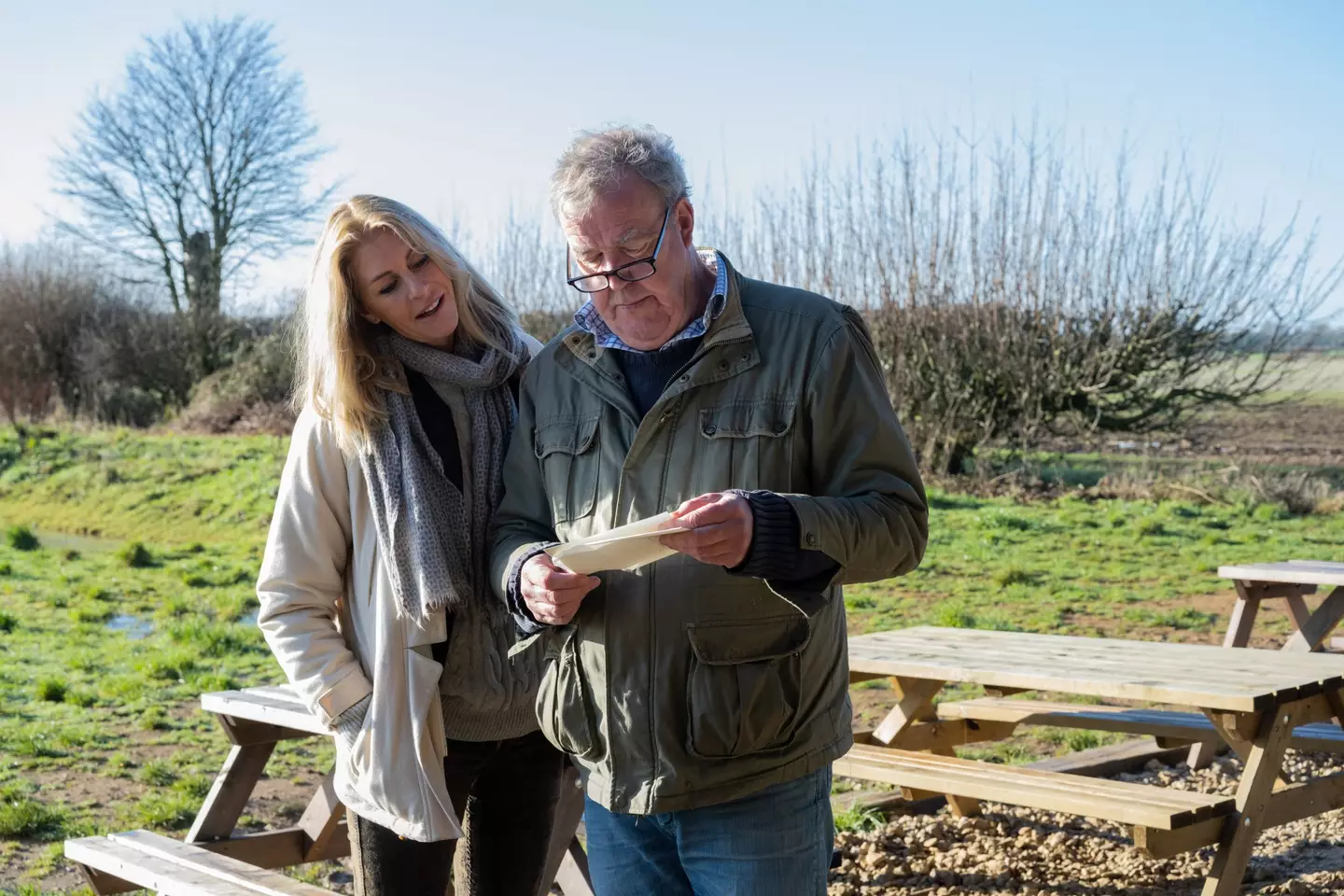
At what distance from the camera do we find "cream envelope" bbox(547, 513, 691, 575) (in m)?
1.83

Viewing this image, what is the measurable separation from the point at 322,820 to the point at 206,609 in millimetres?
6294

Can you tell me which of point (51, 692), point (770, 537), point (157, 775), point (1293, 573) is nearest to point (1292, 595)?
point (1293, 573)

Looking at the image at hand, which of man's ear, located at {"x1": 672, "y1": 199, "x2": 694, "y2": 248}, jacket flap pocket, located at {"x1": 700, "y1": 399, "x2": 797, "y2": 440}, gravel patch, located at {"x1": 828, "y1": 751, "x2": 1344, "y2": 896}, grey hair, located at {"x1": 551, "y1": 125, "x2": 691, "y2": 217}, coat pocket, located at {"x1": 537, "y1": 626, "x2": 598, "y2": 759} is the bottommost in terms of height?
gravel patch, located at {"x1": 828, "y1": 751, "x2": 1344, "y2": 896}

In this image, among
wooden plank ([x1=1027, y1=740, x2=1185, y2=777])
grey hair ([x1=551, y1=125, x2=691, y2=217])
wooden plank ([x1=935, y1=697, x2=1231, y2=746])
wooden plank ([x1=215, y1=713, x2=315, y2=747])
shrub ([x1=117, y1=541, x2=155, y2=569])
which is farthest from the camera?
shrub ([x1=117, y1=541, x2=155, y2=569])

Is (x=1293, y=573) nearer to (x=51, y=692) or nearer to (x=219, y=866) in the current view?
(x=219, y=866)

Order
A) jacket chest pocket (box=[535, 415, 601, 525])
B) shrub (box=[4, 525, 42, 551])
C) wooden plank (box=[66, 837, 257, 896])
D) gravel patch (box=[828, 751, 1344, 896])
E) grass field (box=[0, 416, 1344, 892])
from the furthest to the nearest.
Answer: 1. shrub (box=[4, 525, 42, 551])
2. grass field (box=[0, 416, 1344, 892])
3. gravel patch (box=[828, 751, 1344, 896])
4. wooden plank (box=[66, 837, 257, 896])
5. jacket chest pocket (box=[535, 415, 601, 525])

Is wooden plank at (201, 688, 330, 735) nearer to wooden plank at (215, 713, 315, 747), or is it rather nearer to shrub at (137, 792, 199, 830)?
wooden plank at (215, 713, 315, 747)

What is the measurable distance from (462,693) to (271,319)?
24.0 m

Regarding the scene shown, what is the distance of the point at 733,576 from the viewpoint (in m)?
1.96

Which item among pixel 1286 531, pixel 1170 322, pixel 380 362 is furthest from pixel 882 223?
pixel 380 362

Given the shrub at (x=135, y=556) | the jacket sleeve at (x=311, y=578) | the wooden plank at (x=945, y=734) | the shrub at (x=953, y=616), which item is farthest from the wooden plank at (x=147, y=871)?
the shrub at (x=135, y=556)

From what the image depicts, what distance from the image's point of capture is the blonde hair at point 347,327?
2.37m

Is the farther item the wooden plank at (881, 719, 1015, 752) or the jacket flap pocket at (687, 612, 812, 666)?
the wooden plank at (881, 719, 1015, 752)

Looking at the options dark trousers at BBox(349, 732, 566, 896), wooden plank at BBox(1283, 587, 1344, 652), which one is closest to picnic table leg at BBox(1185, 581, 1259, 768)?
wooden plank at BBox(1283, 587, 1344, 652)
